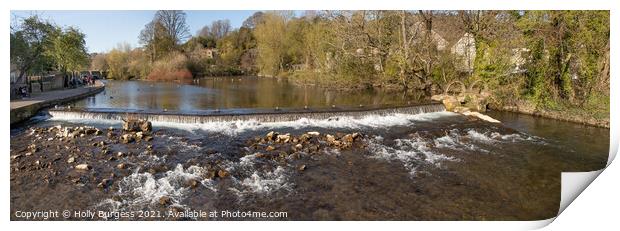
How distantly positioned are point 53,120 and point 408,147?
10.7 metres

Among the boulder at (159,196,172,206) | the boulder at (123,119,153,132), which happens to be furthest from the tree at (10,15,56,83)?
the boulder at (159,196,172,206)

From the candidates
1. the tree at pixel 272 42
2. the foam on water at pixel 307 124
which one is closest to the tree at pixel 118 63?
the tree at pixel 272 42

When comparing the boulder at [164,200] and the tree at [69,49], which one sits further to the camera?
the tree at [69,49]

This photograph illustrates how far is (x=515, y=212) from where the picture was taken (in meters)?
5.85

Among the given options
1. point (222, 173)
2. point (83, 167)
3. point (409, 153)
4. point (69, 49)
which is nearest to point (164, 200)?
point (222, 173)

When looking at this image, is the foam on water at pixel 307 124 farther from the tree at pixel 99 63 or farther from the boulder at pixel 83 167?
the tree at pixel 99 63

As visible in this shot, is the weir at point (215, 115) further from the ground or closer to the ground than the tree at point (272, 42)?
closer to the ground

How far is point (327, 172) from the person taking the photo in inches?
291

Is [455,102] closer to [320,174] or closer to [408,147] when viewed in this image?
[408,147]

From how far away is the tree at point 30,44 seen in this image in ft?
47.3

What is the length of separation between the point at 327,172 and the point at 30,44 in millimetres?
14509

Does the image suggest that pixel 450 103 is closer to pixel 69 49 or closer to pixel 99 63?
pixel 69 49

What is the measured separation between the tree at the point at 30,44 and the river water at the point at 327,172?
4.77 m

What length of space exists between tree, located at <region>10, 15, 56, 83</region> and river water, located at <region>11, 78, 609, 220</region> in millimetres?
4771
